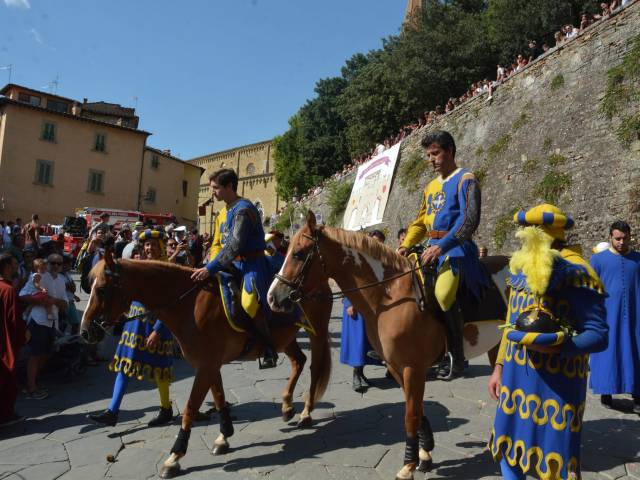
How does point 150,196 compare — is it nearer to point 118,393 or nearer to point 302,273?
point 118,393

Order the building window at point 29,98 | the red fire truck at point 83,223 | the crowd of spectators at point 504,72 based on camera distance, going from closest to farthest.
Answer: the crowd of spectators at point 504,72 < the red fire truck at point 83,223 < the building window at point 29,98

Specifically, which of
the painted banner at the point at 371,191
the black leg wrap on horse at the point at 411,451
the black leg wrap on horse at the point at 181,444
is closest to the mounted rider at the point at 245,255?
the black leg wrap on horse at the point at 181,444

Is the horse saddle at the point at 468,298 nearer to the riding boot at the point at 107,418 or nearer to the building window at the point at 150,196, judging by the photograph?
the riding boot at the point at 107,418

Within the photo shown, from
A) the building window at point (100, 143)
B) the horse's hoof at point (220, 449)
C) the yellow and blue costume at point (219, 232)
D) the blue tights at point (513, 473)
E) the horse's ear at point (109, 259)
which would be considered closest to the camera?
the blue tights at point (513, 473)

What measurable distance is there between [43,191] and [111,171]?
16.8 feet

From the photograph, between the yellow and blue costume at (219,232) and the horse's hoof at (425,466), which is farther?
the yellow and blue costume at (219,232)

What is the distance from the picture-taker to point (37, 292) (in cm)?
623

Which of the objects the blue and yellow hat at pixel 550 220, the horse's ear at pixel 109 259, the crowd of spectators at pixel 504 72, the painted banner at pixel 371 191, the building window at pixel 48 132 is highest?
the building window at pixel 48 132

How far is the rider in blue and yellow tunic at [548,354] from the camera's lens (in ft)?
7.85

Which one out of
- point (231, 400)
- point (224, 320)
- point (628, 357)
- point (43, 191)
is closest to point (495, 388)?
point (224, 320)

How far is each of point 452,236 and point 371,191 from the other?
23.1m

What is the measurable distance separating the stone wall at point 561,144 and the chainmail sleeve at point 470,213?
1057 centimetres

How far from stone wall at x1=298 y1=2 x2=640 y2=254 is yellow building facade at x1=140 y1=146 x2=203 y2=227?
28060 millimetres

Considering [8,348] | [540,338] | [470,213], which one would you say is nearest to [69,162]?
[8,348]
